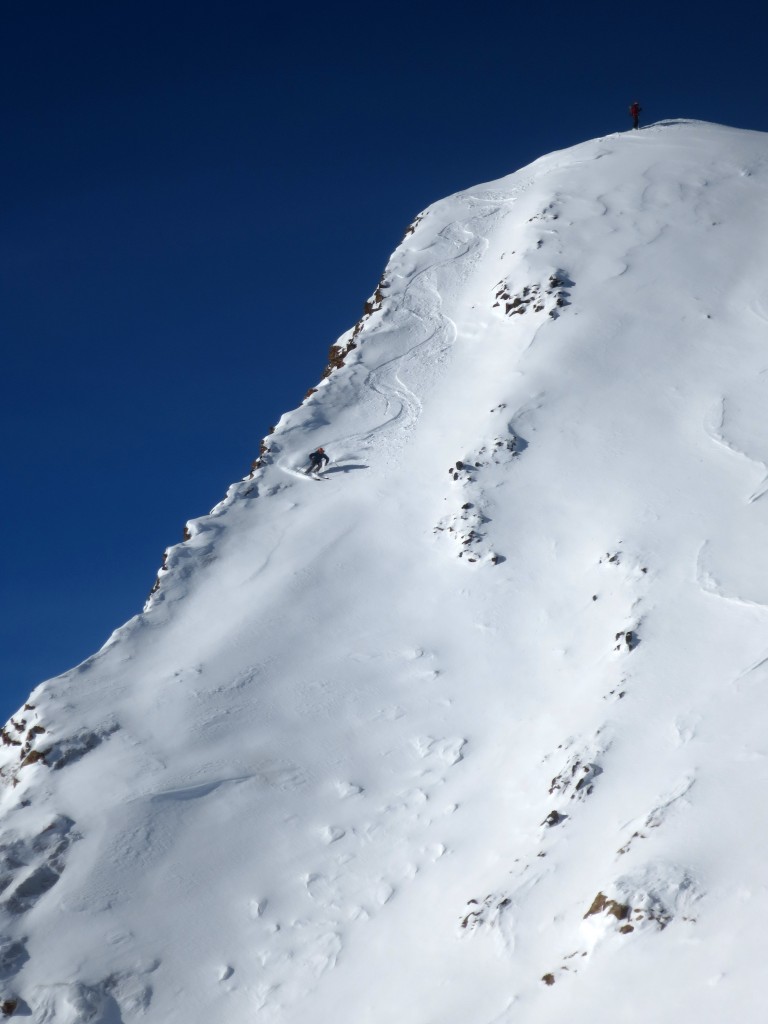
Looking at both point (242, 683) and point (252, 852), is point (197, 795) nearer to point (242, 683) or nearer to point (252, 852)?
point (252, 852)

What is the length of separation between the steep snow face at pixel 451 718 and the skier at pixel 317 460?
535 mm

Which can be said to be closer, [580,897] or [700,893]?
[700,893]

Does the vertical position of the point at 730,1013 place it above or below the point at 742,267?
Answer: below

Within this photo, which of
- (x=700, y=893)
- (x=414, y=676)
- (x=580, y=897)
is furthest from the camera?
(x=414, y=676)

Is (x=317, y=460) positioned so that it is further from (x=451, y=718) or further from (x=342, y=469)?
(x=451, y=718)

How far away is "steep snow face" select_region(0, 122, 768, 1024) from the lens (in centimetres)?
1586

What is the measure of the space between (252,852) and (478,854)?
4230mm

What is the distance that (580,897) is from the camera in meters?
15.9

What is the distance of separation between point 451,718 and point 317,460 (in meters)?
10.2

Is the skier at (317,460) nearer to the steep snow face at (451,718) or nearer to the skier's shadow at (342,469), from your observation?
the skier's shadow at (342,469)

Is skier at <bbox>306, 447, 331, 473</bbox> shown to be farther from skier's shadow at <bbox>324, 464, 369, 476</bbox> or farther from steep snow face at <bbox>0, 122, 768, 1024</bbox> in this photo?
steep snow face at <bbox>0, 122, 768, 1024</bbox>

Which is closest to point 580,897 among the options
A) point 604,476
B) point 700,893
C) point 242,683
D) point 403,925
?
point 700,893

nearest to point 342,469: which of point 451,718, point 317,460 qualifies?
point 317,460

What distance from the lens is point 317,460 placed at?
29.7m
